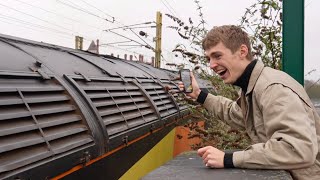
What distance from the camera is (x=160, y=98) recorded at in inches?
204

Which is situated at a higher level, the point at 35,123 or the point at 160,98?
the point at 160,98

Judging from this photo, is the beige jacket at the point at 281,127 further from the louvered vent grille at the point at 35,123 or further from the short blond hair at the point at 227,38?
the louvered vent grille at the point at 35,123

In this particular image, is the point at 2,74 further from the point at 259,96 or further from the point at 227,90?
the point at 227,90

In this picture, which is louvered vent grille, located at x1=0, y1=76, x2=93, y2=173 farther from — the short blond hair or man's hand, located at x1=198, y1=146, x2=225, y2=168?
the short blond hair

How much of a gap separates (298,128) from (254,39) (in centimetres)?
238

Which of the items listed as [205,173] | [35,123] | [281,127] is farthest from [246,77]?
[35,123]

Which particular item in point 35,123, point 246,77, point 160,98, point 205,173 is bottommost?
point 205,173

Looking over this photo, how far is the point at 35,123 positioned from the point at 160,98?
9.97ft

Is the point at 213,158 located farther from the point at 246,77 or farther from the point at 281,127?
the point at 246,77

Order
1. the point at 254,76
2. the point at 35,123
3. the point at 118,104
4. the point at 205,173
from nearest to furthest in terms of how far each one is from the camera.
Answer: the point at 205,173, the point at 254,76, the point at 35,123, the point at 118,104

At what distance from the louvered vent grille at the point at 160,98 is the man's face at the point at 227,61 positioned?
9.41 feet

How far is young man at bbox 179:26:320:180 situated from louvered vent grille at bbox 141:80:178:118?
2900 mm

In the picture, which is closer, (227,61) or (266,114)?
(266,114)

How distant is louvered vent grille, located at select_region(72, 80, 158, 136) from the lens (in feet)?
10.4
